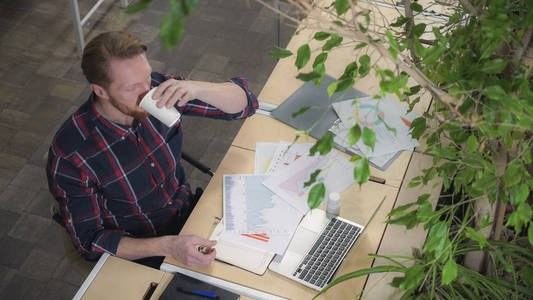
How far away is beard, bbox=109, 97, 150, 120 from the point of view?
1729mm

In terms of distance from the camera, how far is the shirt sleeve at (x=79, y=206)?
1.71 meters

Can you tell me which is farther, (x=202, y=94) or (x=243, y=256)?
(x=202, y=94)

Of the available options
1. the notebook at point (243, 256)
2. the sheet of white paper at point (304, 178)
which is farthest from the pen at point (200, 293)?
the sheet of white paper at point (304, 178)

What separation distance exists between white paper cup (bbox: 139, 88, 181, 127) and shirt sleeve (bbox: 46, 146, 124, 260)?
30 cm

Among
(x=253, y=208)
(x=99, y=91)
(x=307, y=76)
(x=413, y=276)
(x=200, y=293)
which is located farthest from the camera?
(x=253, y=208)

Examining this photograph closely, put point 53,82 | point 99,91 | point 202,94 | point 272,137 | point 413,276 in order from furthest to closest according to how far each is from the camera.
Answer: point 53,82 < point 272,137 < point 202,94 < point 99,91 < point 413,276

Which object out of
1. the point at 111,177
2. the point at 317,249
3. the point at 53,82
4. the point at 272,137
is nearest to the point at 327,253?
the point at 317,249

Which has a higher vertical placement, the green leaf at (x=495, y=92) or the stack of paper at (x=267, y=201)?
the green leaf at (x=495, y=92)

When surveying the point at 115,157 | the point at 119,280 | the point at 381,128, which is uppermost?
the point at 381,128

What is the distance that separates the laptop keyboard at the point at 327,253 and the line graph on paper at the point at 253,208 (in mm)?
127

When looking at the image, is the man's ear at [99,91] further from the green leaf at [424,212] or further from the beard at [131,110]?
the green leaf at [424,212]

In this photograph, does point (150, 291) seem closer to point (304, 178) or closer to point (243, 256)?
point (243, 256)

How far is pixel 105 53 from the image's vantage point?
168 centimetres

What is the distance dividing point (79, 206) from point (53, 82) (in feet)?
6.74
